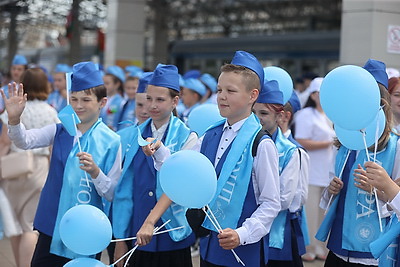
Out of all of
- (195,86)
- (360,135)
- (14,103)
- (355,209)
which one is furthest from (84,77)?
(195,86)

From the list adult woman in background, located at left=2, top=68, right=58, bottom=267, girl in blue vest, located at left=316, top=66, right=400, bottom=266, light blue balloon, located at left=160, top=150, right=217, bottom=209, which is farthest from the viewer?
adult woman in background, located at left=2, top=68, right=58, bottom=267

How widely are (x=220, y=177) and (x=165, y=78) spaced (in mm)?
1001

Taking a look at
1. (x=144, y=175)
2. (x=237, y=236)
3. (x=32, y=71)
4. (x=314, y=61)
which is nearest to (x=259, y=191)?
(x=237, y=236)

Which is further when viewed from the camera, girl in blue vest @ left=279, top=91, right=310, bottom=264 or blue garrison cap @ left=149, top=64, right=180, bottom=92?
girl in blue vest @ left=279, top=91, right=310, bottom=264

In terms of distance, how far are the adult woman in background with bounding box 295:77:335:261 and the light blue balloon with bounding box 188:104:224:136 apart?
2.91 metres

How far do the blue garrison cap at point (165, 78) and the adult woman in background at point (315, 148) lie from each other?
11.2ft

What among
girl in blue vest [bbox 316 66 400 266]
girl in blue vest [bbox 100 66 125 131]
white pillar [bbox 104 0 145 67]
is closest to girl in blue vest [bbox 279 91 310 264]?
girl in blue vest [bbox 316 66 400 266]

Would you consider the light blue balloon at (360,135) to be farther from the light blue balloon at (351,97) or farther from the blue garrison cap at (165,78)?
the blue garrison cap at (165,78)

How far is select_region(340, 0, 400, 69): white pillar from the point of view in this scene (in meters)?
9.14

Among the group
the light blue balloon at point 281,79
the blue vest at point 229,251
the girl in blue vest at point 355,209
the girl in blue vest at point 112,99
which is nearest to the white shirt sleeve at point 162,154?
the blue vest at point 229,251

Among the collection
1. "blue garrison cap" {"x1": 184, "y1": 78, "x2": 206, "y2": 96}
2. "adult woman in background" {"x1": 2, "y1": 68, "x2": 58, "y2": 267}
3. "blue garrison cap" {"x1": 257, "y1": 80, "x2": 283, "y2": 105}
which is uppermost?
"blue garrison cap" {"x1": 184, "y1": 78, "x2": 206, "y2": 96}

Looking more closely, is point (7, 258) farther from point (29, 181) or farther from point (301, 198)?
point (301, 198)

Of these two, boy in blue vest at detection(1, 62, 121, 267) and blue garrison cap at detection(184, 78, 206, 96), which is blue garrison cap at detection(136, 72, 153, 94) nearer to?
boy in blue vest at detection(1, 62, 121, 267)

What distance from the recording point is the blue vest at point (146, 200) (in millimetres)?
3965
